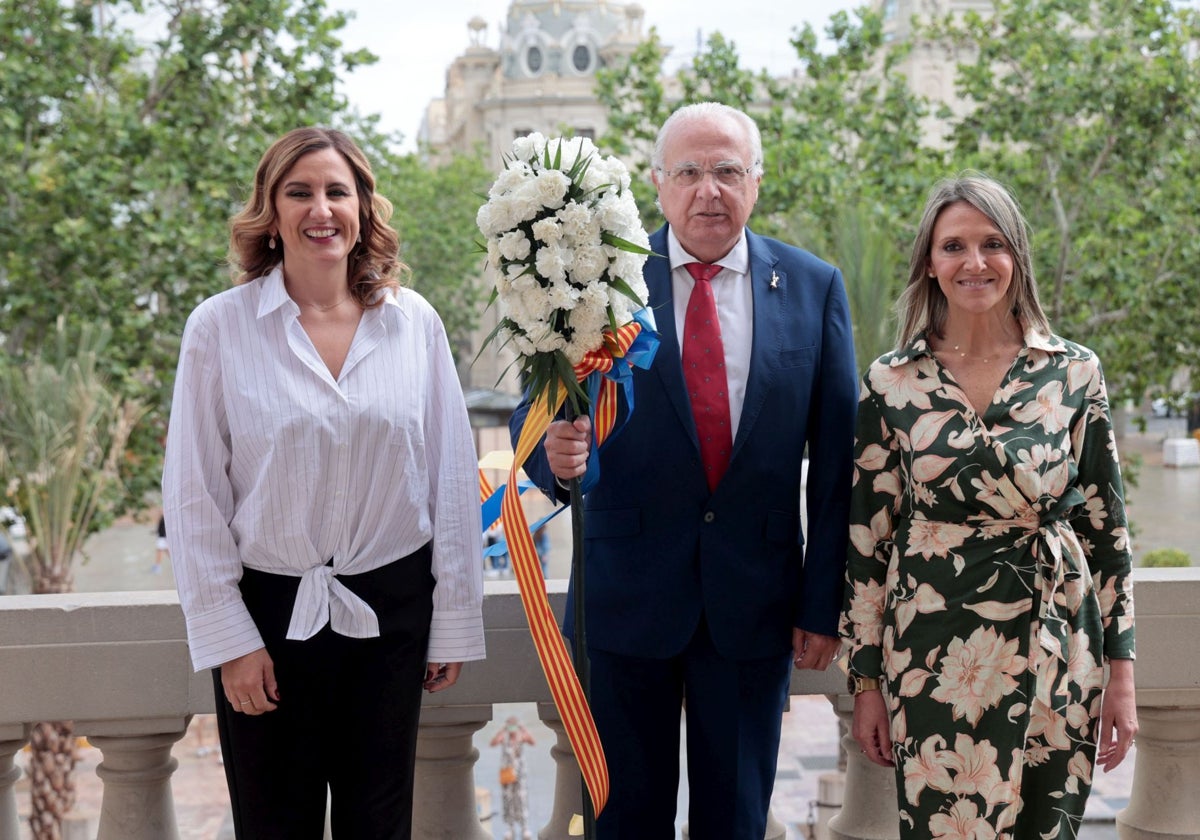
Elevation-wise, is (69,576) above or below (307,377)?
below

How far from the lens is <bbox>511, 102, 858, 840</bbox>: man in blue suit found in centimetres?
298

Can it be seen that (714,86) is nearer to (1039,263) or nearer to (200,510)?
(1039,263)

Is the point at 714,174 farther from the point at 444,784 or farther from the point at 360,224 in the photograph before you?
the point at 444,784

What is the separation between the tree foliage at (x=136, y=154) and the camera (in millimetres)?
13180

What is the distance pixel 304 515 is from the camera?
8.71 ft

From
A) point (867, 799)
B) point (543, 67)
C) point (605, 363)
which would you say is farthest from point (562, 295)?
point (543, 67)

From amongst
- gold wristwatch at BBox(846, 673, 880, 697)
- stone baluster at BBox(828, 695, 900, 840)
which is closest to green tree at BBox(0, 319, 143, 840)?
stone baluster at BBox(828, 695, 900, 840)

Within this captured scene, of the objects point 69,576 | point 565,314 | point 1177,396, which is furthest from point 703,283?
point 1177,396

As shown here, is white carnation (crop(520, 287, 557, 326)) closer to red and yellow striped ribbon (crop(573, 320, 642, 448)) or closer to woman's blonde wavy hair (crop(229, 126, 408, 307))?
red and yellow striped ribbon (crop(573, 320, 642, 448))

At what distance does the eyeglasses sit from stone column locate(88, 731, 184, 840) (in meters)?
1.85

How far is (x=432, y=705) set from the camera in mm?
3279

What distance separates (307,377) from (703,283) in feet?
3.12

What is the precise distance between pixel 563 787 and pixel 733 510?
3.20ft

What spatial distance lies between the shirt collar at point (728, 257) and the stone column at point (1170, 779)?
1567 millimetres
